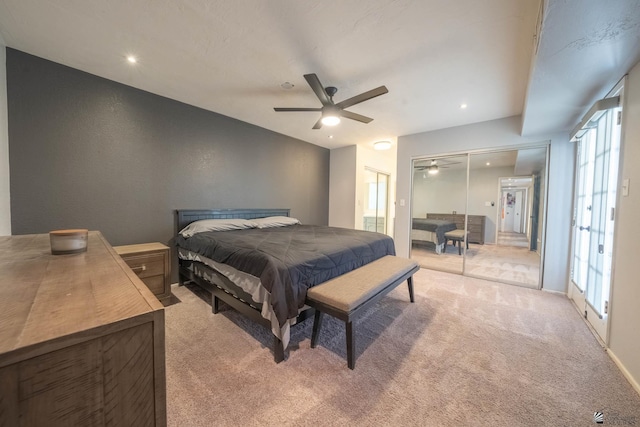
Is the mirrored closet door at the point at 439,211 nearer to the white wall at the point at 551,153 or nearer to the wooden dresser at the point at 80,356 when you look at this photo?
the white wall at the point at 551,153

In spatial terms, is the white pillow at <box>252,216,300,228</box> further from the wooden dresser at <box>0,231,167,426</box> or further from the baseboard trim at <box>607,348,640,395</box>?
the baseboard trim at <box>607,348,640,395</box>

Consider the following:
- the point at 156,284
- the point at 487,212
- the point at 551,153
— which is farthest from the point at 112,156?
the point at 487,212

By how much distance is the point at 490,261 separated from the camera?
14.3ft

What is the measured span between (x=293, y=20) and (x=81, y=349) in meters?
2.23

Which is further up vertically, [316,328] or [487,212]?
[487,212]

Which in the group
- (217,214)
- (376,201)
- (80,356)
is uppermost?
(376,201)

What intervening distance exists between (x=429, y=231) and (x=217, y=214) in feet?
12.7

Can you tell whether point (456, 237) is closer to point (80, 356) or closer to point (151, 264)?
point (151, 264)

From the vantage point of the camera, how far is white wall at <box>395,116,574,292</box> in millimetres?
3152

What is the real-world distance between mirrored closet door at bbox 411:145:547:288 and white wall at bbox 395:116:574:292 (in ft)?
0.59

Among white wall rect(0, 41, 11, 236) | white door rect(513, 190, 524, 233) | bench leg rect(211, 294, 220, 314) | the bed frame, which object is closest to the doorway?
the bed frame

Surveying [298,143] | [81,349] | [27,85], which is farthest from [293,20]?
[298,143]

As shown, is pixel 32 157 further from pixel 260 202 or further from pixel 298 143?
pixel 298 143

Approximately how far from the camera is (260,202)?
4297 millimetres
